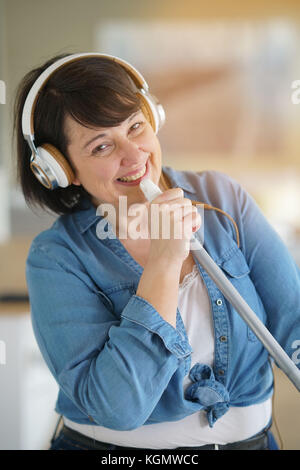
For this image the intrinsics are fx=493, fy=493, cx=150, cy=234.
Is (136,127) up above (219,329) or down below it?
above

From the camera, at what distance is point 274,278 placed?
89 centimetres

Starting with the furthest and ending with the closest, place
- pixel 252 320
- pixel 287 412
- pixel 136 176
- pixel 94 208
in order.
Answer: pixel 287 412 → pixel 94 208 → pixel 136 176 → pixel 252 320

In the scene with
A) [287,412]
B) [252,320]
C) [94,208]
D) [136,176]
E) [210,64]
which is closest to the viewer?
[252,320]

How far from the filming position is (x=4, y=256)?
2020mm

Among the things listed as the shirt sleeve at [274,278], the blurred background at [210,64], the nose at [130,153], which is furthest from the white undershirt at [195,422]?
the blurred background at [210,64]

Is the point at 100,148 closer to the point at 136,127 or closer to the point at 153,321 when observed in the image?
the point at 136,127

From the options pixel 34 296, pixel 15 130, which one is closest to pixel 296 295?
pixel 34 296

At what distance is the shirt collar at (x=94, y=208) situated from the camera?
961 millimetres

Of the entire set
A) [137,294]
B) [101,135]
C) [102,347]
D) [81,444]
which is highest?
[101,135]

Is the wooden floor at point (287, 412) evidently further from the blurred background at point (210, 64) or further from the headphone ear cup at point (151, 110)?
the headphone ear cup at point (151, 110)

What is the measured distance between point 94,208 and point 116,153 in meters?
0.18

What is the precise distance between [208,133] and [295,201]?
0.67 metres

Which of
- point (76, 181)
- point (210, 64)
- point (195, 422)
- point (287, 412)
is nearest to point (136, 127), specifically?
point (76, 181)

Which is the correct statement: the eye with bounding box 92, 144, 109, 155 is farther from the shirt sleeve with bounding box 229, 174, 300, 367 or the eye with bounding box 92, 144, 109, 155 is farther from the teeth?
the shirt sleeve with bounding box 229, 174, 300, 367
